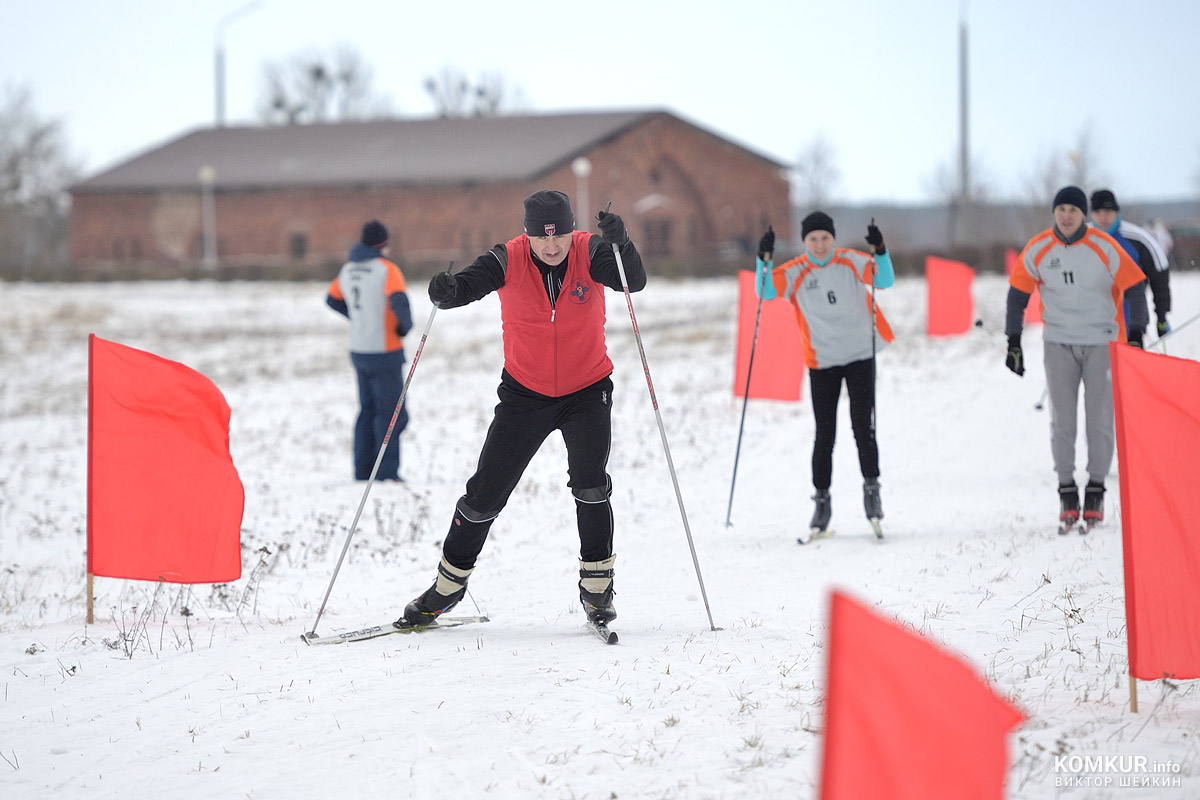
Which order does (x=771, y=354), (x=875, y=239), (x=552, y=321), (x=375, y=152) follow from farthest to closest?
1. (x=375, y=152)
2. (x=771, y=354)
3. (x=875, y=239)
4. (x=552, y=321)

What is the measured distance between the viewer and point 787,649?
492cm

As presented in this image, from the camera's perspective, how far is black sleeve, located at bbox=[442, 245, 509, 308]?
505 cm

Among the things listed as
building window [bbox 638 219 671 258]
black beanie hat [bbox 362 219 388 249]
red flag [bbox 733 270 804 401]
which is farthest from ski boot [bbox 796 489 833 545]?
building window [bbox 638 219 671 258]

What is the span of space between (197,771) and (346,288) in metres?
6.26

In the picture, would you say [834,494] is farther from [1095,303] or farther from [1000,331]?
[1000,331]

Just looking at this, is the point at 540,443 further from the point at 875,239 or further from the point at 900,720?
the point at 875,239

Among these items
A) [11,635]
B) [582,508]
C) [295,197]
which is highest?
[295,197]

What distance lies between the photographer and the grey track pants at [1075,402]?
7.07 m

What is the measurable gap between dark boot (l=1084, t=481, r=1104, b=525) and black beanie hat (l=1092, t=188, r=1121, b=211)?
2.10 meters

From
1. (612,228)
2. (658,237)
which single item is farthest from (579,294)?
(658,237)

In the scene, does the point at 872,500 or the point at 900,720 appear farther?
the point at 872,500

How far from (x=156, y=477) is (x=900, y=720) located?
447 centimetres

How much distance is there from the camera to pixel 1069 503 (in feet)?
23.7

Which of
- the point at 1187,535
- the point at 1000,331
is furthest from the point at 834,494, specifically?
the point at 1000,331
